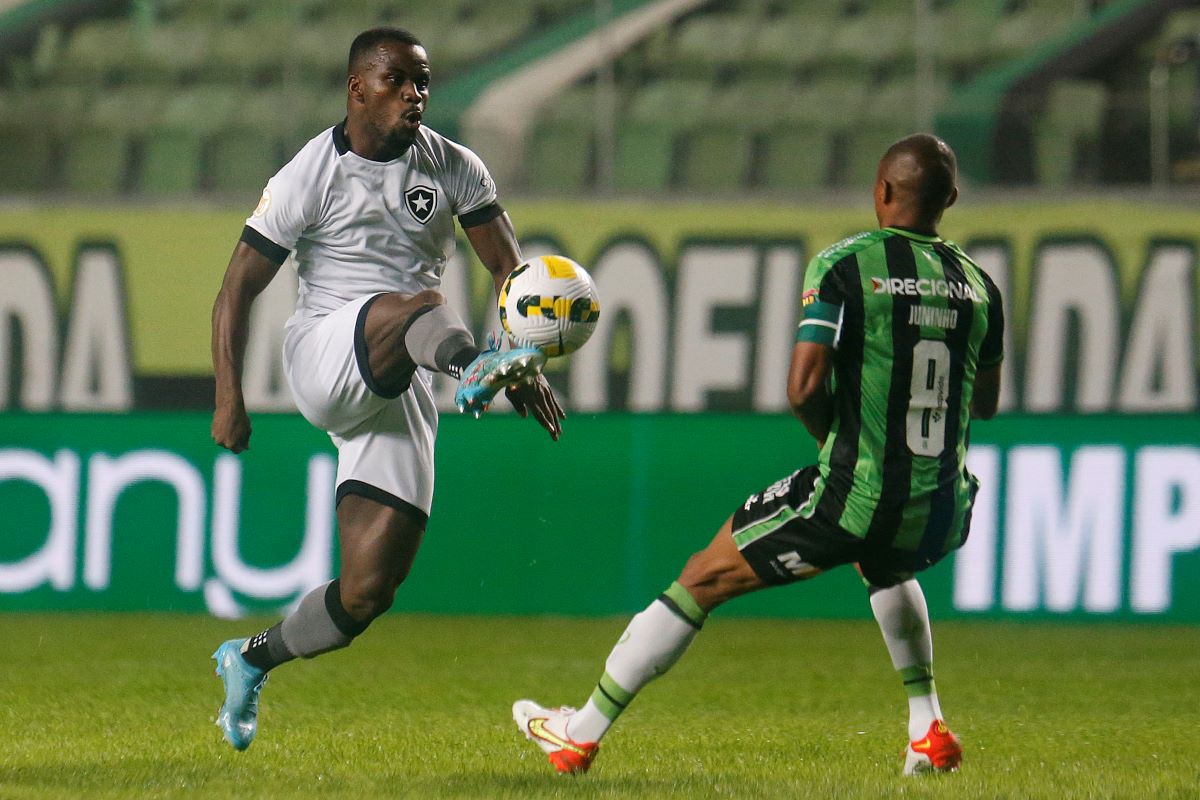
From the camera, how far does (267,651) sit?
460 centimetres

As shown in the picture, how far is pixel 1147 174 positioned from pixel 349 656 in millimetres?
5614

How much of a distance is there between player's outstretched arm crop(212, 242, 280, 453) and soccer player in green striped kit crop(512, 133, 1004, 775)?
114 cm

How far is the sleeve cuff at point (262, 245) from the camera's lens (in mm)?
4500

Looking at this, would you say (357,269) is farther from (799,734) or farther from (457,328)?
(799,734)

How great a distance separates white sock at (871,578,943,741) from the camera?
441 cm

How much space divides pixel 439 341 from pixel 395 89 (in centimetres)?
76

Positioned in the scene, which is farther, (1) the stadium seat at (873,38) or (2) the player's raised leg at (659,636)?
(1) the stadium seat at (873,38)

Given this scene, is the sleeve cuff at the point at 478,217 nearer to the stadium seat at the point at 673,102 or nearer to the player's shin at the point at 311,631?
the player's shin at the point at 311,631

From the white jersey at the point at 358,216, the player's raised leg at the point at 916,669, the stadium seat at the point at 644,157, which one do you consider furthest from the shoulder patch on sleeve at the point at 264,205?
the stadium seat at the point at 644,157

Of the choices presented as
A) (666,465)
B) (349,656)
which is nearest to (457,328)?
(349,656)

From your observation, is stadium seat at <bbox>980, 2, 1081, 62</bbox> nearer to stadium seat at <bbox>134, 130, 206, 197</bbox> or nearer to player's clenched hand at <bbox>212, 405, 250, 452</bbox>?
stadium seat at <bbox>134, 130, 206, 197</bbox>

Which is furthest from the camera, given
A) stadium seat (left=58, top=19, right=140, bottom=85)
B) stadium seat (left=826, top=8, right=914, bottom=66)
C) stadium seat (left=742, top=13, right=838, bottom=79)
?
stadium seat (left=58, top=19, right=140, bottom=85)

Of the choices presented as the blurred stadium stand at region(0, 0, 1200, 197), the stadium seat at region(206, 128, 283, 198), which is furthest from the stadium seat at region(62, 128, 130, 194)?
the stadium seat at region(206, 128, 283, 198)

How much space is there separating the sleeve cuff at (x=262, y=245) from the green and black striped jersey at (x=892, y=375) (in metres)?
1.42
